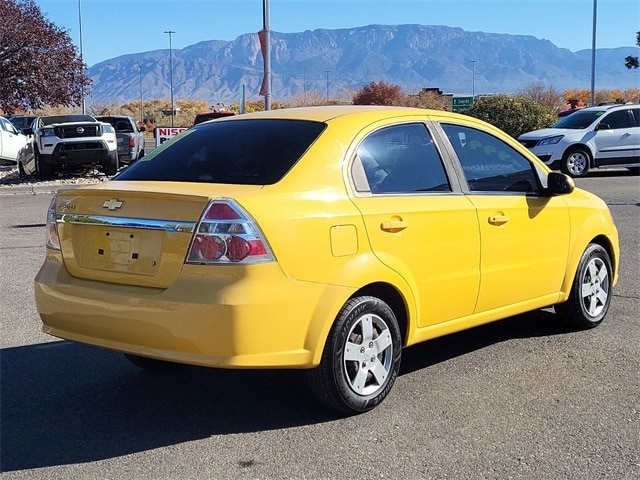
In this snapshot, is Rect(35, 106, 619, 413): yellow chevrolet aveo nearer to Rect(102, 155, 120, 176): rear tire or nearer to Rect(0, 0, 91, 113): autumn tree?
Rect(102, 155, 120, 176): rear tire

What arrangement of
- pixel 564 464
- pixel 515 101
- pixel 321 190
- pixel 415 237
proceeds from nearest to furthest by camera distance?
pixel 564 464, pixel 321 190, pixel 415 237, pixel 515 101

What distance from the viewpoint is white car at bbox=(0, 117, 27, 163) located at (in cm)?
2477

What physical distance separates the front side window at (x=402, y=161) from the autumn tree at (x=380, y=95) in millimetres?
35081

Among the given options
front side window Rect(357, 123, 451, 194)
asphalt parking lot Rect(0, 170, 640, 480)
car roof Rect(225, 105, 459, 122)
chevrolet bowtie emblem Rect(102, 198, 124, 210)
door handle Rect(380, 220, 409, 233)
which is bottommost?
asphalt parking lot Rect(0, 170, 640, 480)

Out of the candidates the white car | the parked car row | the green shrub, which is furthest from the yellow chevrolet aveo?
the white car

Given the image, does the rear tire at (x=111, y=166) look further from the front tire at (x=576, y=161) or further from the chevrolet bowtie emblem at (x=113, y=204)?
the chevrolet bowtie emblem at (x=113, y=204)

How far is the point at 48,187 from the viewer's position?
62.7 feet

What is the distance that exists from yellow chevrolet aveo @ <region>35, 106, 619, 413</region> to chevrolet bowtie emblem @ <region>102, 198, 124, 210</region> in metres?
0.03

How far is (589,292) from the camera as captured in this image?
6.45 meters

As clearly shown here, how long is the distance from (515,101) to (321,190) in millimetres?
22802

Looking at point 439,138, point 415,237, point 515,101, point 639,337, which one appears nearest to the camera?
point 415,237

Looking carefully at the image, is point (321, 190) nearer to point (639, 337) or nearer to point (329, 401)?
→ point (329, 401)

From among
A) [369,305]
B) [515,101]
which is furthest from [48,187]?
[369,305]

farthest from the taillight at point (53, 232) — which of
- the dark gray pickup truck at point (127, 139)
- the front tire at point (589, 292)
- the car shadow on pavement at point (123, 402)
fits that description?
the dark gray pickup truck at point (127, 139)
